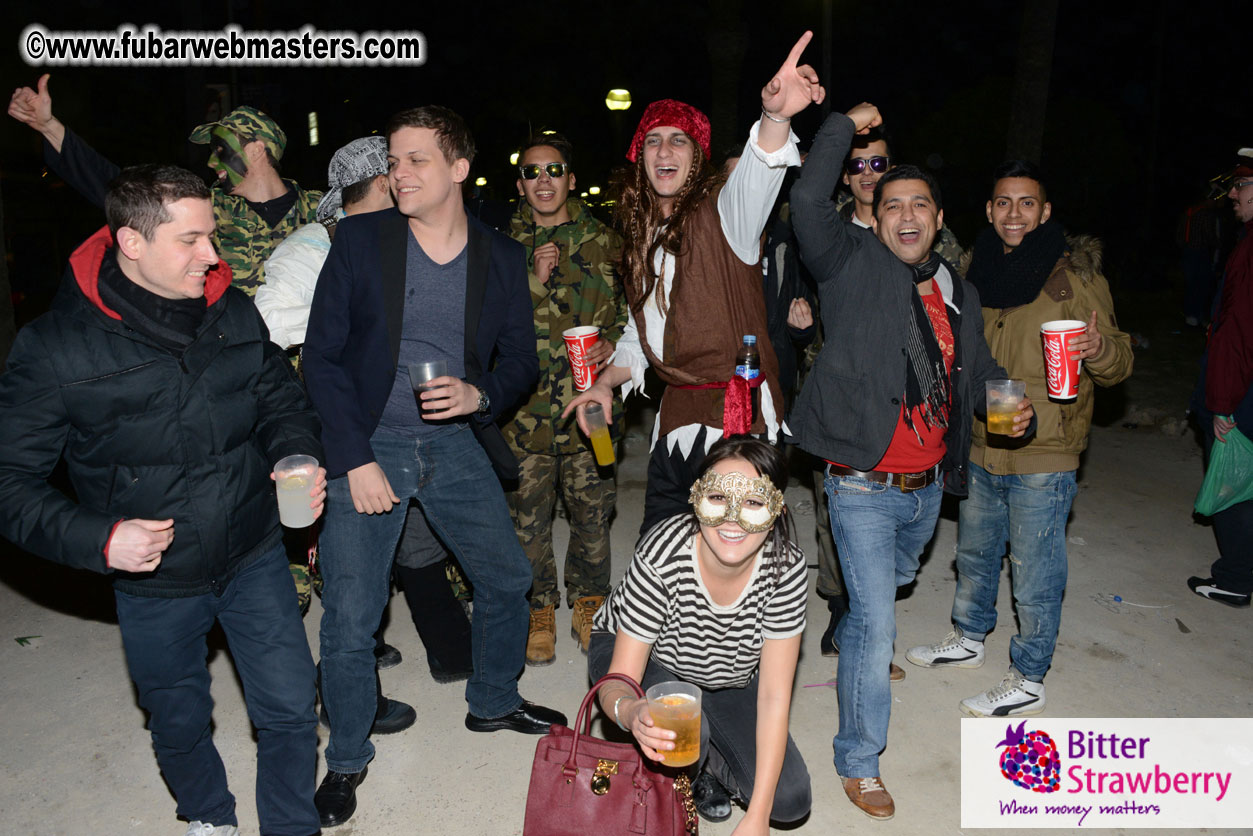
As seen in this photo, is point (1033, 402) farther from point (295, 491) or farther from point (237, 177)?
point (237, 177)

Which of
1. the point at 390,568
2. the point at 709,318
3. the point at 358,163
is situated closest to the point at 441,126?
the point at 358,163

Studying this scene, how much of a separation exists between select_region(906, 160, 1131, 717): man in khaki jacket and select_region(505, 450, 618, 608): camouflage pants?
76.4 inches

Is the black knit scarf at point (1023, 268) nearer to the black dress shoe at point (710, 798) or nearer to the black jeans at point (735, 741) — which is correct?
the black jeans at point (735, 741)

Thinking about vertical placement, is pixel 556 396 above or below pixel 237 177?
below

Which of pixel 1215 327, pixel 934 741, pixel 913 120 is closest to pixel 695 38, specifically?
pixel 913 120

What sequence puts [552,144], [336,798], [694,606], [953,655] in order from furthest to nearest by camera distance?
[552,144], [953,655], [336,798], [694,606]

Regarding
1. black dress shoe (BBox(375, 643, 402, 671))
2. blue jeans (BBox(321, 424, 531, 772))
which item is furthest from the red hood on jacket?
black dress shoe (BBox(375, 643, 402, 671))

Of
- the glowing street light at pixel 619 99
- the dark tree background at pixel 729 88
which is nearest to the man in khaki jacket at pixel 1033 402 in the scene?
the dark tree background at pixel 729 88

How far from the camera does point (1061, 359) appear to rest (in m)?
3.66

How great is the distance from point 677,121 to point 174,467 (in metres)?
2.45

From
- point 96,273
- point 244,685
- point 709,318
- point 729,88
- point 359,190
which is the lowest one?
point 244,685

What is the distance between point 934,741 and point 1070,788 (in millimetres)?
560

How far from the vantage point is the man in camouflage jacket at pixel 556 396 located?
4695 millimetres

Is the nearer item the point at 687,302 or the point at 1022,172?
the point at 687,302
